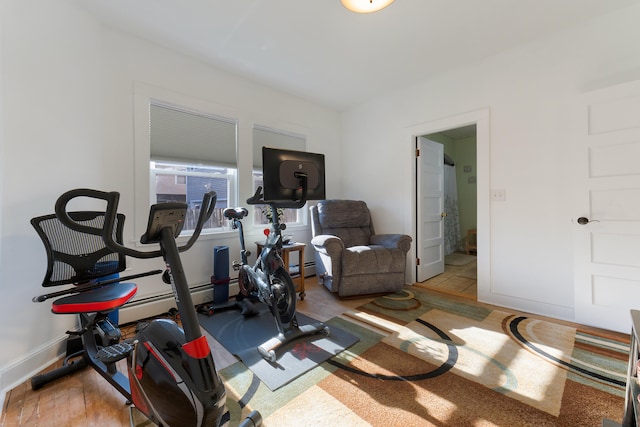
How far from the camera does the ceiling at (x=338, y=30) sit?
202 cm

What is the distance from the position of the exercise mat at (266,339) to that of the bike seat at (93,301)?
2.62 ft

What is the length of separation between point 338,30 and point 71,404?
3121mm

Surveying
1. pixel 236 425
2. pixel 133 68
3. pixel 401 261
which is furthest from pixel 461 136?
pixel 236 425

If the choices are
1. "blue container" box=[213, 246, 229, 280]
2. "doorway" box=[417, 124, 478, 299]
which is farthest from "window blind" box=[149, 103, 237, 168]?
"doorway" box=[417, 124, 478, 299]

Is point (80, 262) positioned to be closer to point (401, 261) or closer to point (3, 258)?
point (3, 258)

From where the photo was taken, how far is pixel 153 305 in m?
2.45

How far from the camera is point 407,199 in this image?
345 cm

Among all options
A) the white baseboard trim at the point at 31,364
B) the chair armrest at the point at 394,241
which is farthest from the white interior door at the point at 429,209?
the white baseboard trim at the point at 31,364

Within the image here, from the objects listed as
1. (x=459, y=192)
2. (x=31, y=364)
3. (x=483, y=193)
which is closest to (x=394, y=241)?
(x=483, y=193)

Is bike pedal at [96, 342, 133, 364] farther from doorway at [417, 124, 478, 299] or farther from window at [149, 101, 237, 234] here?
doorway at [417, 124, 478, 299]

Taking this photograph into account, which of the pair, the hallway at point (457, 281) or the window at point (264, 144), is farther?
the window at point (264, 144)

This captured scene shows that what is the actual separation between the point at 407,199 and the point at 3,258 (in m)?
3.59

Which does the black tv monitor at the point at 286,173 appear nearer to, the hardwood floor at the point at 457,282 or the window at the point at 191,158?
the window at the point at 191,158

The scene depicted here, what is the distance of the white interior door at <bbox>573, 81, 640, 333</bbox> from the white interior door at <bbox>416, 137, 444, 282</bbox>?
4.91ft
